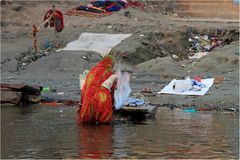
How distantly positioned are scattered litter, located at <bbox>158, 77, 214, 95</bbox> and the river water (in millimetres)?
1695

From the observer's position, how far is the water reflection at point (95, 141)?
430 inches

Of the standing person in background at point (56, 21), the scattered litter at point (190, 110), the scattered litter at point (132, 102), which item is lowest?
the scattered litter at point (190, 110)

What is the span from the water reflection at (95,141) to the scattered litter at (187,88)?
426cm

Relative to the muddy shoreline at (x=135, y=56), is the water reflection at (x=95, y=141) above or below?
below

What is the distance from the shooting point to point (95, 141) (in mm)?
12055

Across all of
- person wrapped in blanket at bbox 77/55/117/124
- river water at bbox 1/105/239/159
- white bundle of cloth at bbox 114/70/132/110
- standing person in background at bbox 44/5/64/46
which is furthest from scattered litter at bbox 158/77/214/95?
standing person in background at bbox 44/5/64/46

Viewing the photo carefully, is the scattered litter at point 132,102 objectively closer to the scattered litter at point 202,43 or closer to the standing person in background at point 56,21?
the scattered litter at point 202,43

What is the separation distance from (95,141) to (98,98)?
65.9 inches

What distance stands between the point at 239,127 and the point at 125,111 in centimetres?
213

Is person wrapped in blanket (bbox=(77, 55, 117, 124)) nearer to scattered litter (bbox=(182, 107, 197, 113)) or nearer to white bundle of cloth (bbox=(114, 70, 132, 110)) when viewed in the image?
white bundle of cloth (bbox=(114, 70, 132, 110))

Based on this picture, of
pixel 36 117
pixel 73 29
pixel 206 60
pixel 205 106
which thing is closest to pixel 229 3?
pixel 73 29

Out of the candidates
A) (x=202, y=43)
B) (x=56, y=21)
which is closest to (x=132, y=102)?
(x=202, y=43)

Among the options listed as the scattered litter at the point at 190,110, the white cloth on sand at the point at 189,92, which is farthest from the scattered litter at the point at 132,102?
the white cloth on sand at the point at 189,92

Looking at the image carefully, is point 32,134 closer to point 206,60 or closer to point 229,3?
point 206,60
